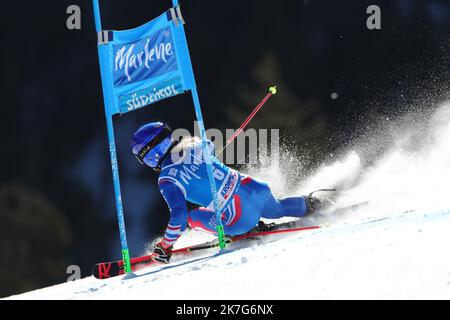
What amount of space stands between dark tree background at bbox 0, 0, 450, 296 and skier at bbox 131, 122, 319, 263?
4.36m

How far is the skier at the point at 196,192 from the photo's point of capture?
14.2 ft

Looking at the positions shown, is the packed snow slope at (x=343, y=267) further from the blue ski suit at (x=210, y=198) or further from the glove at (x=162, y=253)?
the glove at (x=162, y=253)

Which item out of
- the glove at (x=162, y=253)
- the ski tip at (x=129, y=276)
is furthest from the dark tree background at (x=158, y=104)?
the ski tip at (x=129, y=276)

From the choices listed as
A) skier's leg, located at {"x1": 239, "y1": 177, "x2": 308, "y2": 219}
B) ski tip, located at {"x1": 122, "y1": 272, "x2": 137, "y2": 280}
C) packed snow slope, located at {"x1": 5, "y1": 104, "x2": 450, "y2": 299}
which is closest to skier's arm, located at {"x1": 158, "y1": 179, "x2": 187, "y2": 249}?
ski tip, located at {"x1": 122, "y1": 272, "x2": 137, "y2": 280}

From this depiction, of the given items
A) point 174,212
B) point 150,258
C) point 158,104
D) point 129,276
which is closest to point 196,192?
point 174,212

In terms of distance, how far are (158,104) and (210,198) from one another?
17.8ft

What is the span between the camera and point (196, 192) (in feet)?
14.9

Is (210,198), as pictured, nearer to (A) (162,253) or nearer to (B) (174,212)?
(B) (174,212)

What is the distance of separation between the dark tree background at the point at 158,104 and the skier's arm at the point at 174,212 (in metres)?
5.06

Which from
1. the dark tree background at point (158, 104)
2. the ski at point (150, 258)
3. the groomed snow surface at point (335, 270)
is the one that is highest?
the dark tree background at point (158, 104)

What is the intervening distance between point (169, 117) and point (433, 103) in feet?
12.4

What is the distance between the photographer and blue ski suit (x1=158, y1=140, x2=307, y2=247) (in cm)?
432
